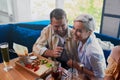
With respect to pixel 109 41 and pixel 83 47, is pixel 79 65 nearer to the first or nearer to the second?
pixel 83 47

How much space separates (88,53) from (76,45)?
343 millimetres

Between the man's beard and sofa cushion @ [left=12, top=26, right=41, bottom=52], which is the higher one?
the man's beard

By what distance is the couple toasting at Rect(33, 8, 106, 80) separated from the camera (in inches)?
55.8

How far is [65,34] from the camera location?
1.83m

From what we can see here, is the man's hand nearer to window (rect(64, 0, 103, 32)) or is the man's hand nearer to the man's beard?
the man's beard

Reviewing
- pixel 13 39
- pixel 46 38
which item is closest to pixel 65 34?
pixel 46 38

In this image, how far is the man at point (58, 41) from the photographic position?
171 cm

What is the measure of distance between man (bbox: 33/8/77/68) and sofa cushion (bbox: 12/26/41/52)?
555mm

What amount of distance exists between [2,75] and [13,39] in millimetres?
1274

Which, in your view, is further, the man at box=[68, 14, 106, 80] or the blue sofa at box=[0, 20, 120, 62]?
the blue sofa at box=[0, 20, 120, 62]

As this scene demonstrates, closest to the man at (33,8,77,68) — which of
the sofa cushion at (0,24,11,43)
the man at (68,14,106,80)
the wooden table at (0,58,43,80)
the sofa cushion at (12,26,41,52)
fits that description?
the man at (68,14,106,80)

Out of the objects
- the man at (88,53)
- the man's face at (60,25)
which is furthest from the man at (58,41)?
the man at (88,53)

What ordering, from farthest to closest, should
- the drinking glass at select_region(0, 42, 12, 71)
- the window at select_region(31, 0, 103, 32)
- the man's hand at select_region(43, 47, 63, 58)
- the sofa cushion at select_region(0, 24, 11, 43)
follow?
the window at select_region(31, 0, 103, 32) → the sofa cushion at select_region(0, 24, 11, 43) → the man's hand at select_region(43, 47, 63, 58) → the drinking glass at select_region(0, 42, 12, 71)

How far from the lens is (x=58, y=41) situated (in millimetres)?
1863
